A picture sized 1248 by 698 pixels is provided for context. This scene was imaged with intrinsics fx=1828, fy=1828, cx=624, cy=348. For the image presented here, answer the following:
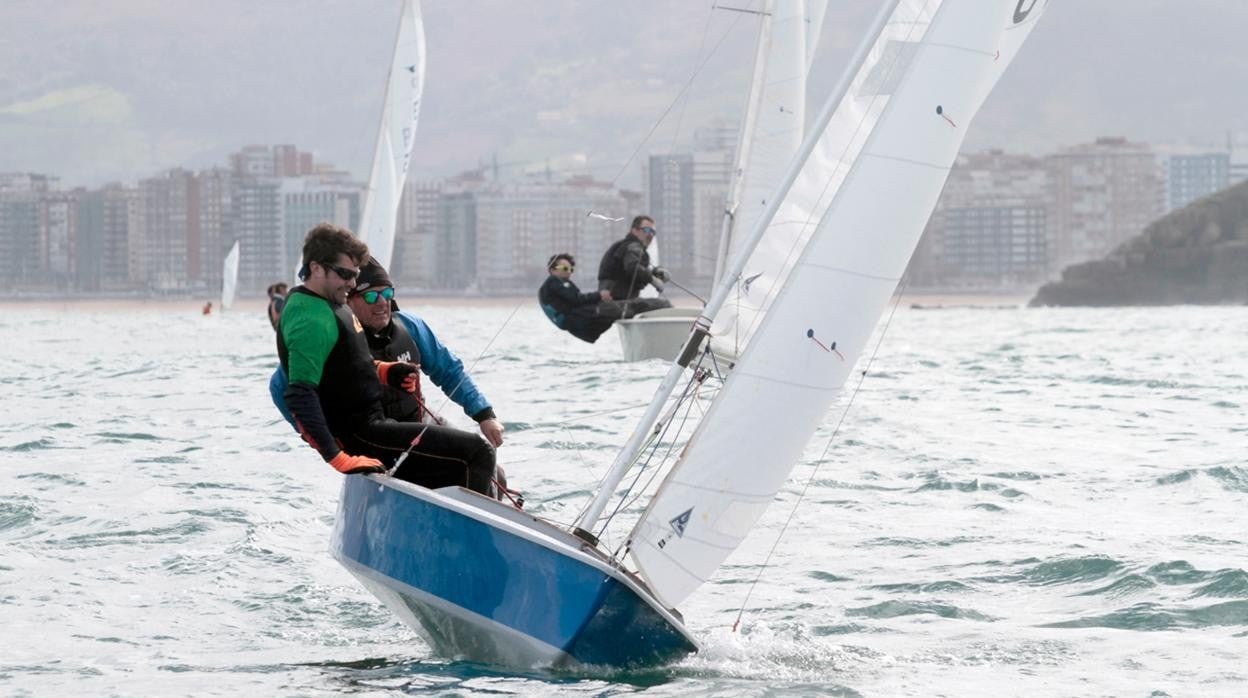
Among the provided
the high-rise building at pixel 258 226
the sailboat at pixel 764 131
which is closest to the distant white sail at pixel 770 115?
the sailboat at pixel 764 131

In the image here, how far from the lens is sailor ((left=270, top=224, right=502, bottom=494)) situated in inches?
208

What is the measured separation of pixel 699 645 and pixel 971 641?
100 centimetres

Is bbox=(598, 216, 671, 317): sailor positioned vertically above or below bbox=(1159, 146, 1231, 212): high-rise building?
below

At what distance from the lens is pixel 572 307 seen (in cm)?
1579

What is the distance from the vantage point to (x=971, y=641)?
18.7 ft

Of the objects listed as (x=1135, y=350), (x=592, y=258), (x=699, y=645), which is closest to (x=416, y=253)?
(x=592, y=258)

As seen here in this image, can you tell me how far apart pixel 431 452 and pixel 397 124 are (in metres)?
17.5

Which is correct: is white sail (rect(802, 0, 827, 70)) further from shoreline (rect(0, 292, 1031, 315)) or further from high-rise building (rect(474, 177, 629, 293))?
high-rise building (rect(474, 177, 629, 293))

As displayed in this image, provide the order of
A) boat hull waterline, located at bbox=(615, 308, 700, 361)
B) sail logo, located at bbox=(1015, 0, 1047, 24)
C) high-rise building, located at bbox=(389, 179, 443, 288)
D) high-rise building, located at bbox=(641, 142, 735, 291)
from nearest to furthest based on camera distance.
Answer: sail logo, located at bbox=(1015, 0, 1047, 24) < boat hull waterline, located at bbox=(615, 308, 700, 361) < high-rise building, located at bbox=(641, 142, 735, 291) < high-rise building, located at bbox=(389, 179, 443, 288)

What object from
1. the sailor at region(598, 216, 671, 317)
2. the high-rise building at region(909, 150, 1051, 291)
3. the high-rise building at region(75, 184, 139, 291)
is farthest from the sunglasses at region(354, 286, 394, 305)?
the high-rise building at region(75, 184, 139, 291)

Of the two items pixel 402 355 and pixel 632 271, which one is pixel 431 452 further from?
pixel 632 271

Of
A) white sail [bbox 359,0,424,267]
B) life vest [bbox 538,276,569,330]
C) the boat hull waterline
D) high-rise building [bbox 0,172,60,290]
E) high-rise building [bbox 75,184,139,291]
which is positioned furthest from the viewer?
high-rise building [bbox 75,184,139,291]

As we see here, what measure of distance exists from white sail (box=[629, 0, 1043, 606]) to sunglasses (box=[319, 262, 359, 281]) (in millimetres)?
1103

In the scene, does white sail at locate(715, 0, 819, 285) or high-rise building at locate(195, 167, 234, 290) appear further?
high-rise building at locate(195, 167, 234, 290)
